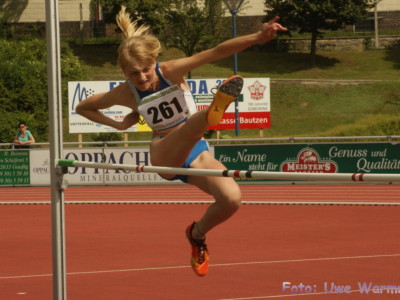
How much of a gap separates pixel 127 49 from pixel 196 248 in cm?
143

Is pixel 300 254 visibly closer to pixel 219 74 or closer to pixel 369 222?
pixel 369 222

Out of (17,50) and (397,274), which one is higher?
(17,50)

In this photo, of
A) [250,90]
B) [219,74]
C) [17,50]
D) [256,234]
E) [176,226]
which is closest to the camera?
[256,234]

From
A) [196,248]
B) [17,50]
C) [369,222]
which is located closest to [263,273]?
[196,248]

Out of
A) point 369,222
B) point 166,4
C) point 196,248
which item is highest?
point 166,4

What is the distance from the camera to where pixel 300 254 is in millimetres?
10039

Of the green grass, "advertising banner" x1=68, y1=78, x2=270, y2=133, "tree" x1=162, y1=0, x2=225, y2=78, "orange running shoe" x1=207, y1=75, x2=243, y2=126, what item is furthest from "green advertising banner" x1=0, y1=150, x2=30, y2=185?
"tree" x1=162, y1=0, x2=225, y2=78

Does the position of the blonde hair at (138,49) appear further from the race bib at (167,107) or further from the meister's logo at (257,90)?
the meister's logo at (257,90)

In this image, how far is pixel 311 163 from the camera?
18422mm

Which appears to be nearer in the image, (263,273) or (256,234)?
(263,273)

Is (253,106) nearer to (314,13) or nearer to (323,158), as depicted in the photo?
(323,158)

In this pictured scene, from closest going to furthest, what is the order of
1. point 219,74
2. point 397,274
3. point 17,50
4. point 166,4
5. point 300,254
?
1. point 397,274
2. point 300,254
3. point 17,50
4. point 219,74
5. point 166,4

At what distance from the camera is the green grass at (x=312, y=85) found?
149 feet

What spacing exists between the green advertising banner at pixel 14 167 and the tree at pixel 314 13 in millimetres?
37757
